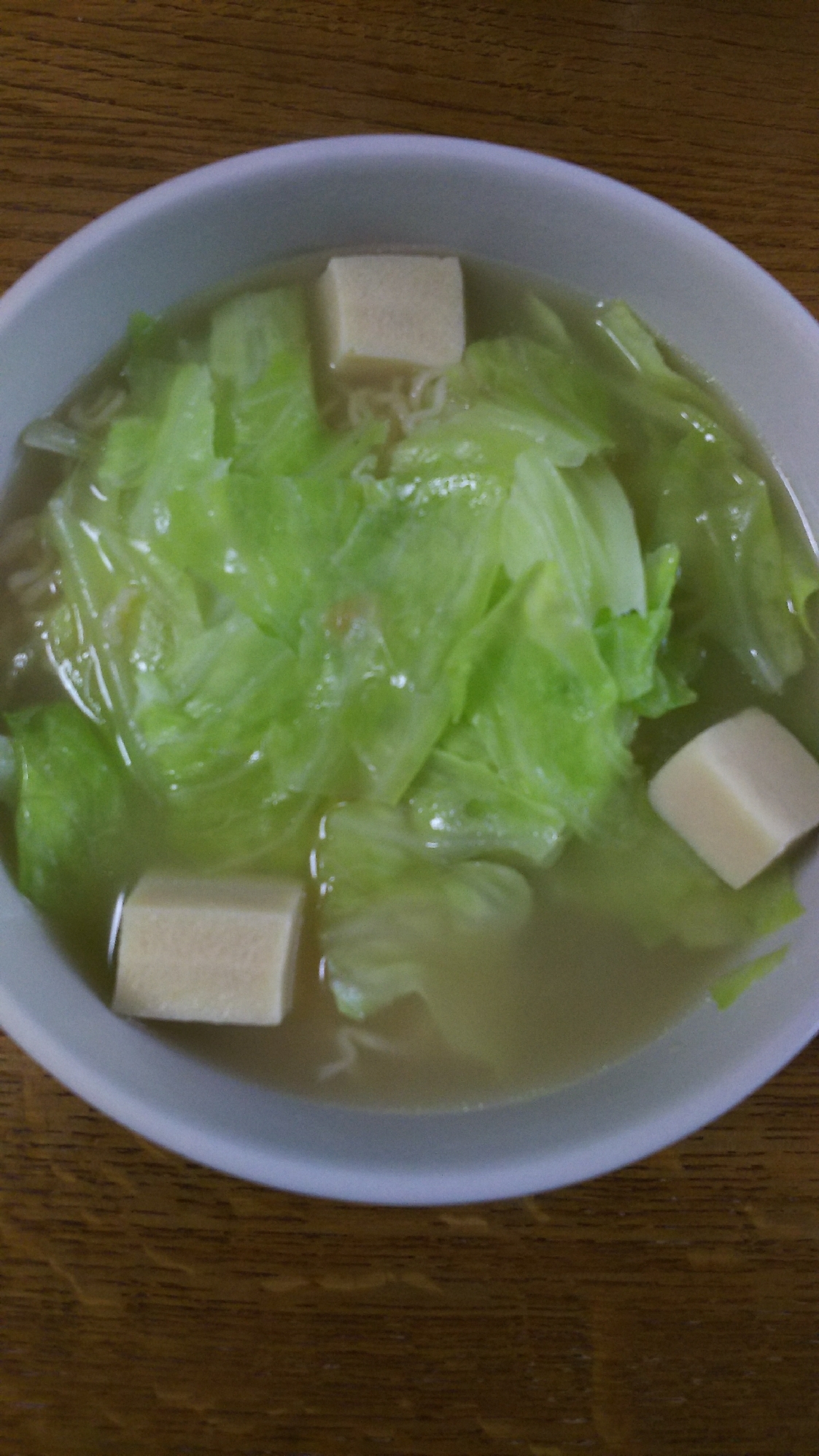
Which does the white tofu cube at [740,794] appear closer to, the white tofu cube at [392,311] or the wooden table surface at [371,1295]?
the wooden table surface at [371,1295]

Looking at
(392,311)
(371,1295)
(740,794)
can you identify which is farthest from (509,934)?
(392,311)

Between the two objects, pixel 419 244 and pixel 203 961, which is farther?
pixel 419 244

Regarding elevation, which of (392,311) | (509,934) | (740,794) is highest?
(392,311)

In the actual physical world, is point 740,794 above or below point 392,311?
below

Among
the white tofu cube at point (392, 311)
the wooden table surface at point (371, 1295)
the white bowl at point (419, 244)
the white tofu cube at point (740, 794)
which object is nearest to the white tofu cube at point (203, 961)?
the white bowl at point (419, 244)

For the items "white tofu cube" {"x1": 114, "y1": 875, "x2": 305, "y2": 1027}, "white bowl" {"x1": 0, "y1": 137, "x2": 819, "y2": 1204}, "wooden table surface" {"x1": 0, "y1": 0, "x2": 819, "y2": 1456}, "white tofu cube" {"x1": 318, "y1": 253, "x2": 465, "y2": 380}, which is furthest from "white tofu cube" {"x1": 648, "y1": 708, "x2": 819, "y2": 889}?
"white tofu cube" {"x1": 318, "y1": 253, "x2": 465, "y2": 380}

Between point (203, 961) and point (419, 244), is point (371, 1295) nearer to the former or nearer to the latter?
point (203, 961)
